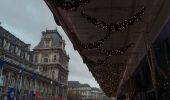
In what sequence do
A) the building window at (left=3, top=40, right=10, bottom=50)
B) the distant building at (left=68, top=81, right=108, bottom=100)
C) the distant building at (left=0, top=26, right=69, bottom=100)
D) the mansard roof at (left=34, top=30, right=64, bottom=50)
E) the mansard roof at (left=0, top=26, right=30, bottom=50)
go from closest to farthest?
the distant building at (left=0, top=26, right=69, bottom=100) → the mansard roof at (left=0, top=26, right=30, bottom=50) → the building window at (left=3, top=40, right=10, bottom=50) → the mansard roof at (left=34, top=30, right=64, bottom=50) → the distant building at (left=68, top=81, right=108, bottom=100)

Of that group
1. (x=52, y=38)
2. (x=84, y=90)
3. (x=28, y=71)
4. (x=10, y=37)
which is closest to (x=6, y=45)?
(x=10, y=37)

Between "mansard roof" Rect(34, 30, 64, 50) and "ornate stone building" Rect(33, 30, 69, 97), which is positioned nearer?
"ornate stone building" Rect(33, 30, 69, 97)

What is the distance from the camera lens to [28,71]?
51.7 m

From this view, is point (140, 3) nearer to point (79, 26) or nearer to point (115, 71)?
point (79, 26)

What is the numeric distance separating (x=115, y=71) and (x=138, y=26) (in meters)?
11.1

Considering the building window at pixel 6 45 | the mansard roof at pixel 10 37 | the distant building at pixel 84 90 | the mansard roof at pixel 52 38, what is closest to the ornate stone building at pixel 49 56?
the mansard roof at pixel 52 38

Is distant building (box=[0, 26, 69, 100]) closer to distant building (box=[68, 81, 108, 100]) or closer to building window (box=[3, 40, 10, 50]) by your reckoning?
building window (box=[3, 40, 10, 50])

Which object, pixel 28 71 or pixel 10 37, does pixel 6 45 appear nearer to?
pixel 10 37

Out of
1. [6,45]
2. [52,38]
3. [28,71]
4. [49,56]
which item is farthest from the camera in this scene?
[52,38]

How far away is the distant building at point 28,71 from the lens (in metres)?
44.3

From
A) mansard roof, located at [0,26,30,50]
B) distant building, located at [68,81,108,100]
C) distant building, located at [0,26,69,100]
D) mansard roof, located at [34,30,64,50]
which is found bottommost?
distant building, located at [68,81,108,100]

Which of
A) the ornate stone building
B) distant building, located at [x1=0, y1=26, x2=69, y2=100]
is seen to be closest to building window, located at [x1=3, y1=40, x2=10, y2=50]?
distant building, located at [x1=0, y1=26, x2=69, y2=100]

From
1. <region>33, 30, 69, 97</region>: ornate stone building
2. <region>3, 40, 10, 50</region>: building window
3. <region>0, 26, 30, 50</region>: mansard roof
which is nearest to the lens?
<region>0, 26, 30, 50</region>: mansard roof

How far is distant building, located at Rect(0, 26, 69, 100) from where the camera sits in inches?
1746
